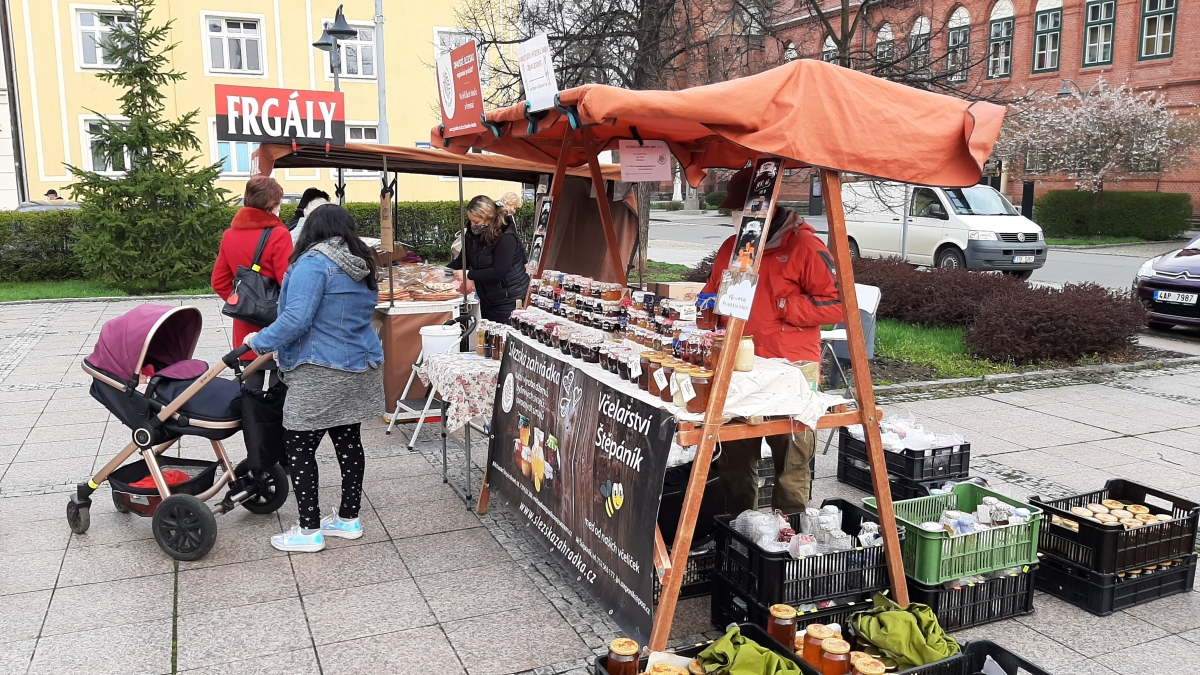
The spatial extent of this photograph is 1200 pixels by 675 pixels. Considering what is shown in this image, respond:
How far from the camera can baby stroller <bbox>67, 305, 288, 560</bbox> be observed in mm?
4504

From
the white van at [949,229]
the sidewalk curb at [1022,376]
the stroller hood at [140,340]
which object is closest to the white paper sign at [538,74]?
the stroller hood at [140,340]

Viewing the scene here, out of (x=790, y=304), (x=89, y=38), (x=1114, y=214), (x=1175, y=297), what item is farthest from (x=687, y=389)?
(x=1114, y=214)

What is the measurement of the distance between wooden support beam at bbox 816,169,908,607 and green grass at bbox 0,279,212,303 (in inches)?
547

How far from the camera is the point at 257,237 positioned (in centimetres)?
607

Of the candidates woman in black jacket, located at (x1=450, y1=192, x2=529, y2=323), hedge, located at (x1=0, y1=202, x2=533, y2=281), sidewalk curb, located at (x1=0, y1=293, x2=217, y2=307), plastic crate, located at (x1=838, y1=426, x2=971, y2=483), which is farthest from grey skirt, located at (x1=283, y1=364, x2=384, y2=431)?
sidewalk curb, located at (x1=0, y1=293, x2=217, y2=307)

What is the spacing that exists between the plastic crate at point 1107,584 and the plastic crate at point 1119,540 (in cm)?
4

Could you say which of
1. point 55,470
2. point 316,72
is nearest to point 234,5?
point 316,72

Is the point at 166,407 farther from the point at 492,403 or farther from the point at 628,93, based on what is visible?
the point at 628,93

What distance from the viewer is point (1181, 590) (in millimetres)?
4230

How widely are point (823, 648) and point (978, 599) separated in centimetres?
130

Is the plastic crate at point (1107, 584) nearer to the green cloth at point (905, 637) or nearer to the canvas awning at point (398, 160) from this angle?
the green cloth at point (905, 637)

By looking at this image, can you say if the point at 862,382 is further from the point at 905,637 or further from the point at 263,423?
the point at 263,423

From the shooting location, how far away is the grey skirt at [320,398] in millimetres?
4434

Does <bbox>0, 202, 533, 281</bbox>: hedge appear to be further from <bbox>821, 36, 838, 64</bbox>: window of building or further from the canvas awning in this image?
the canvas awning
